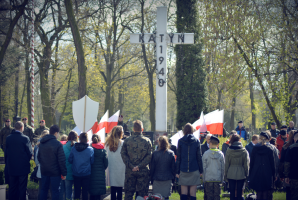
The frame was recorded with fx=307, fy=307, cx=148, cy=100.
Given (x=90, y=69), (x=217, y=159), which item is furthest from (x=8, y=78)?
(x=217, y=159)

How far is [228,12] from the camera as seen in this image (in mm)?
17719

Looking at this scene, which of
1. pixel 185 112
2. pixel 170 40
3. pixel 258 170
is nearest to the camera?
pixel 258 170

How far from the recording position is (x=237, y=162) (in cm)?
643

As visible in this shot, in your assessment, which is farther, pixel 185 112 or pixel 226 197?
pixel 185 112

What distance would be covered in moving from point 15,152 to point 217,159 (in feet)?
14.2

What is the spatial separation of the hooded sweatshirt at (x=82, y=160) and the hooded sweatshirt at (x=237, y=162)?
292cm

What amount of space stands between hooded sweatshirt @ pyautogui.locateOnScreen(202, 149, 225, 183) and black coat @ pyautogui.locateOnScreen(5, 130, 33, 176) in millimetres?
3855

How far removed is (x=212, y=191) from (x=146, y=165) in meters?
1.49

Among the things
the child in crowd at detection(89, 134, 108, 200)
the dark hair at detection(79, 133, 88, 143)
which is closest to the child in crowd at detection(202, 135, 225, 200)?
the child in crowd at detection(89, 134, 108, 200)

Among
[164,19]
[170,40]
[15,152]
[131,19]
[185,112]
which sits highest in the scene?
[131,19]

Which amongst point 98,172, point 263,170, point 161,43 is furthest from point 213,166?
point 161,43

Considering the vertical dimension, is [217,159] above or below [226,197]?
above

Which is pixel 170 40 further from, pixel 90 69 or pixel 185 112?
pixel 90 69

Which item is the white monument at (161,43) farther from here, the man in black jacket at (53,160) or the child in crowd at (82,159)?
the man in black jacket at (53,160)
